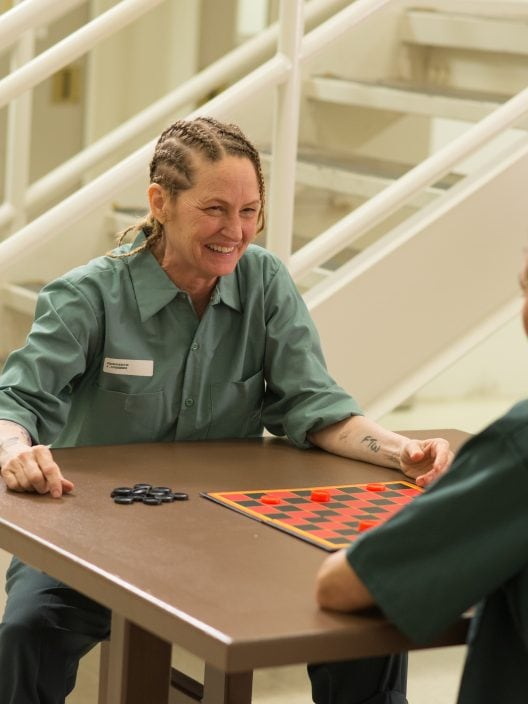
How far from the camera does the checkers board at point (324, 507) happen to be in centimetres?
204

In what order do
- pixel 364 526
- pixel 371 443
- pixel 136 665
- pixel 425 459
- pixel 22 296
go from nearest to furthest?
pixel 136 665 → pixel 364 526 → pixel 425 459 → pixel 371 443 → pixel 22 296

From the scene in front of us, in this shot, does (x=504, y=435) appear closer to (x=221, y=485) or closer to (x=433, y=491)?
(x=433, y=491)

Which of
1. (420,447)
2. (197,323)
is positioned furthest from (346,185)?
(420,447)

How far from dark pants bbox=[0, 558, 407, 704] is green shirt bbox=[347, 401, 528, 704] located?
2.71ft

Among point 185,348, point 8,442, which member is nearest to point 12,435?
point 8,442

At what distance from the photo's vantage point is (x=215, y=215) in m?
2.58

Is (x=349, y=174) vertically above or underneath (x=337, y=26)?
underneath

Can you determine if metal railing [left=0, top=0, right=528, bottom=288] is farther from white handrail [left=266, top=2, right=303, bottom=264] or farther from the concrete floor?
the concrete floor

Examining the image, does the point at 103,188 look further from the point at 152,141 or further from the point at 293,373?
the point at 293,373

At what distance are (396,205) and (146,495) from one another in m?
1.45

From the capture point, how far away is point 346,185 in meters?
4.02

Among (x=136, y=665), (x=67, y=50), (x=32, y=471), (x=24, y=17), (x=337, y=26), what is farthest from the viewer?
(x=337, y=26)

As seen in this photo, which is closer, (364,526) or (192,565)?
(192,565)

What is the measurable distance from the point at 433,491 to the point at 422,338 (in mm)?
1964
